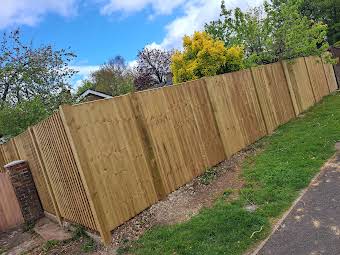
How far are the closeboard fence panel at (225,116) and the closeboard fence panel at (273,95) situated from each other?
5.95 ft

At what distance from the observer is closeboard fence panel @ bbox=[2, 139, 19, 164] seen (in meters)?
9.60

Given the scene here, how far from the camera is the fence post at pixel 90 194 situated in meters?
5.55

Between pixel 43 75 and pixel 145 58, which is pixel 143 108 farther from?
pixel 145 58

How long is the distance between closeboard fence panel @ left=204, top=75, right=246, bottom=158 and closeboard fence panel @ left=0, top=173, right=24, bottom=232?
506 cm

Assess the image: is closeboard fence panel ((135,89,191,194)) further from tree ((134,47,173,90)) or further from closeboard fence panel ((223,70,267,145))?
tree ((134,47,173,90))

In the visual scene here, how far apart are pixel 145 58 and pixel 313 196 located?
132ft

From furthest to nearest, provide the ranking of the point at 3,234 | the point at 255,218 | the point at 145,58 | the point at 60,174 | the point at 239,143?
the point at 145,58 → the point at 239,143 → the point at 3,234 → the point at 60,174 → the point at 255,218

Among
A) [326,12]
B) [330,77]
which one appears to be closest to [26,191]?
[330,77]

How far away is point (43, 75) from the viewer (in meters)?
18.0

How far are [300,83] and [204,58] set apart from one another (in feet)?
14.0

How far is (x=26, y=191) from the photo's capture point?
8852 mm

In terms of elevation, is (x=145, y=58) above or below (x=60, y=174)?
above

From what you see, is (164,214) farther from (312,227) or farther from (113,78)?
(113,78)

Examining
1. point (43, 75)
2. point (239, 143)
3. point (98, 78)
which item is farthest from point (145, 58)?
point (239, 143)
